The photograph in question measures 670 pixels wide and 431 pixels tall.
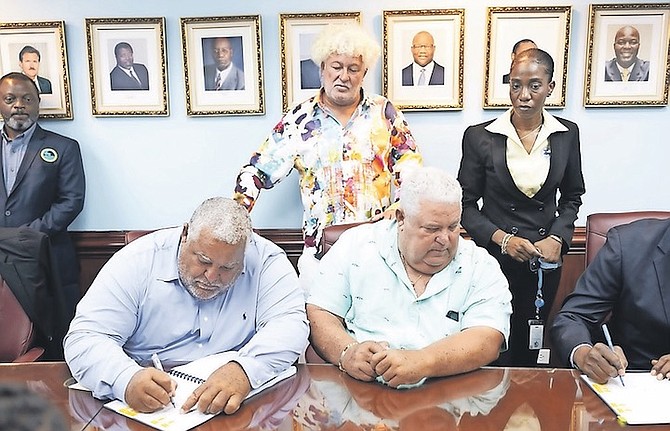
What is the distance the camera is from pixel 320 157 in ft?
8.52

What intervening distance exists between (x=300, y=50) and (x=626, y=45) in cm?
156

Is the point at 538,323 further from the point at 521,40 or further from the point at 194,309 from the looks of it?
the point at 521,40

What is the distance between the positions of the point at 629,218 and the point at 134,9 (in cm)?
244

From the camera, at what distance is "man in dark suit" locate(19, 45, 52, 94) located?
317cm

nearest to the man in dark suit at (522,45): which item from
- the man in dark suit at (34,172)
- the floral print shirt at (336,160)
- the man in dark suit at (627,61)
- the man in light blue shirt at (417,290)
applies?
the man in dark suit at (627,61)

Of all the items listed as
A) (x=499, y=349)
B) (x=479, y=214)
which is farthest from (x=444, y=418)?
(x=479, y=214)

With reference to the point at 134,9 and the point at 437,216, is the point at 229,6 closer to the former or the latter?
the point at 134,9

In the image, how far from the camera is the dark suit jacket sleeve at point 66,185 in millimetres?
3047

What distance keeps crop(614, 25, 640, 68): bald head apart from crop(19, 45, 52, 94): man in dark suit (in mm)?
2803

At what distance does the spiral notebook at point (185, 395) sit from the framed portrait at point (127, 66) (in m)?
1.83

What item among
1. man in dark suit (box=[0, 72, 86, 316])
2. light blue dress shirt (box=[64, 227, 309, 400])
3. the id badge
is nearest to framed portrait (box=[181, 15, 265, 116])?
man in dark suit (box=[0, 72, 86, 316])

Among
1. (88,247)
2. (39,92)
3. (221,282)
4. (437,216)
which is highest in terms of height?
(39,92)

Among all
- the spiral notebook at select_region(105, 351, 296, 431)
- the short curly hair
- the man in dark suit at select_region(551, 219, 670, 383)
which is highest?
the short curly hair

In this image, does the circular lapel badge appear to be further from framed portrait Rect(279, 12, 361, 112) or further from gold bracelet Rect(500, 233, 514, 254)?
gold bracelet Rect(500, 233, 514, 254)
